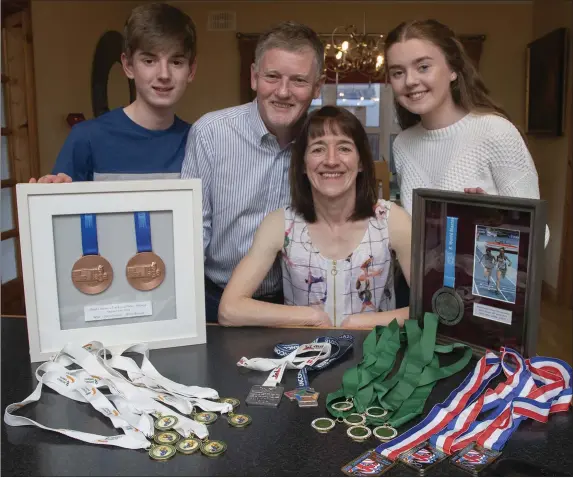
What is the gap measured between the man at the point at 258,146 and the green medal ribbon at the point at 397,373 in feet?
2.31

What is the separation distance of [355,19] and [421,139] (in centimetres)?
502

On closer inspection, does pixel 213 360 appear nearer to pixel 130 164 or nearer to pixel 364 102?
pixel 130 164

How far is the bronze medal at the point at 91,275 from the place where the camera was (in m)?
1.25

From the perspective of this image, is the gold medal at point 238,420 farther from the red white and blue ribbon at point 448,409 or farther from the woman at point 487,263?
the woman at point 487,263

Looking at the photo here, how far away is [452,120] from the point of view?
1.81m

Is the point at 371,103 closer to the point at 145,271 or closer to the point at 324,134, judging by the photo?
the point at 324,134

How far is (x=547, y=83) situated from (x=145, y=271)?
519 centimetres

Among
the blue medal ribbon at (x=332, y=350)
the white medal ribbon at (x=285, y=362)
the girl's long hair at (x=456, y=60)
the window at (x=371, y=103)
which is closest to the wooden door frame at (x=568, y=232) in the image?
the window at (x=371, y=103)

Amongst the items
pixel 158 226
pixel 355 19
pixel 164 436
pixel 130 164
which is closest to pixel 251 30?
pixel 355 19

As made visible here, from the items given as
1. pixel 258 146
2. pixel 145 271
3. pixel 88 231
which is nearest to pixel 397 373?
pixel 145 271

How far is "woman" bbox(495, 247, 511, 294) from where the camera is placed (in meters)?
1.17

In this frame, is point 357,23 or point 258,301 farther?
point 357,23

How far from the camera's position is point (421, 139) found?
1.88 meters

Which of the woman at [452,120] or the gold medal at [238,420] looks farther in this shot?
the woman at [452,120]
